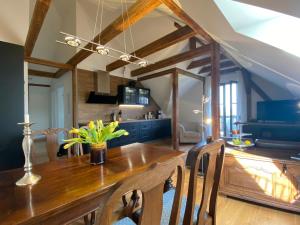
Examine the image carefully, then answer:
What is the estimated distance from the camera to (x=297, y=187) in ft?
6.87

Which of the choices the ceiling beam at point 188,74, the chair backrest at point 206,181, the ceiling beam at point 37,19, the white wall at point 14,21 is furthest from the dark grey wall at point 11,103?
the ceiling beam at point 188,74

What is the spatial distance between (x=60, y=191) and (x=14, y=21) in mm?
3512

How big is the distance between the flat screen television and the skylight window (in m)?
4.57

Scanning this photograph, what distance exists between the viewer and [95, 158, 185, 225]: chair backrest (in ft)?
1.75

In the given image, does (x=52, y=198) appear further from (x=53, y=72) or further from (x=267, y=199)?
(x=53, y=72)

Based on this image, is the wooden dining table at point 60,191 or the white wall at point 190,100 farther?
the white wall at point 190,100

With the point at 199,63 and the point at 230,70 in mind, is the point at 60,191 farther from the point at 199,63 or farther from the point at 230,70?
the point at 230,70

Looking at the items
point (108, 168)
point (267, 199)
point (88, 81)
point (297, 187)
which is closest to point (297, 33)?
point (297, 187)

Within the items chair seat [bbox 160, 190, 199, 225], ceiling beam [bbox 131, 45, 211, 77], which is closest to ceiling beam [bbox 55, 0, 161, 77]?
ceiling beam [bbox 131, 45, 211, 77]

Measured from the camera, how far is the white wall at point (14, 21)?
10.0 ft

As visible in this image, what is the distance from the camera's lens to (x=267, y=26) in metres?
1.97

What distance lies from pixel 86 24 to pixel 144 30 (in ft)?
5.13

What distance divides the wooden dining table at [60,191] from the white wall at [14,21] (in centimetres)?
276

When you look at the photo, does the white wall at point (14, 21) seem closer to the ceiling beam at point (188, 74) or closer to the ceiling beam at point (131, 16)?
the ceiling beam at point (131, 16)
